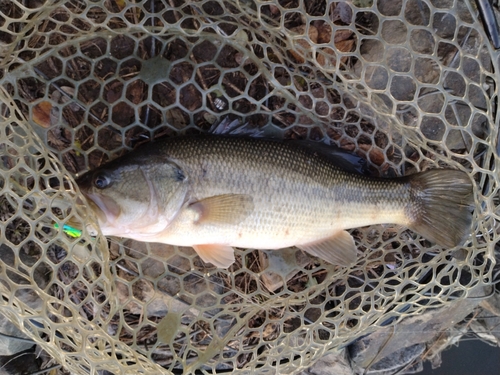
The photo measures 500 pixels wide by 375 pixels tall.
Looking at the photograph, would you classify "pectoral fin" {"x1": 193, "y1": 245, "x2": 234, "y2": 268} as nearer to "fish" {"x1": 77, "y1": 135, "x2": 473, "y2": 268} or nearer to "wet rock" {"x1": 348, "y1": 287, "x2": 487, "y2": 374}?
"fish" {"x1": 77, "y1": 135, "x2": 473, "y2": 268}

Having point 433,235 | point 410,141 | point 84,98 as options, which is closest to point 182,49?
point 84,98

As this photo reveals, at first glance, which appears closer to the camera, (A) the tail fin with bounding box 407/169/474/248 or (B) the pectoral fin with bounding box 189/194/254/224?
(B) the pectoral fin with bounding box 189/194/254/224

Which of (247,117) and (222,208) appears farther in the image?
(247,117)

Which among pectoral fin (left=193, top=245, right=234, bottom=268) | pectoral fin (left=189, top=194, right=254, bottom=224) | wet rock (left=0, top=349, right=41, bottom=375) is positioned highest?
pectoral fin (left=189, top=194, right=254, bottom=224)

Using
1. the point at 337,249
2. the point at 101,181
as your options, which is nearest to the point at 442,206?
the point at 337,249

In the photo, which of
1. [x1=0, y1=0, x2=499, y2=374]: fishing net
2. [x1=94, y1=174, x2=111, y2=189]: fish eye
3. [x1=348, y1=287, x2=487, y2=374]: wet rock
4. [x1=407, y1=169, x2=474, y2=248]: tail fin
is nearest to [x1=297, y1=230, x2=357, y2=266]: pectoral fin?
[x1=0, y1=0, x2=499, y2=374]: fishing net

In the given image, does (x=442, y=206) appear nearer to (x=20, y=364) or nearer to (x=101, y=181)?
(x=101, y=181)

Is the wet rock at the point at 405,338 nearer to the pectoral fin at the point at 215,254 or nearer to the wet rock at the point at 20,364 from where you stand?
the pectoral fin at the point at 215,254
